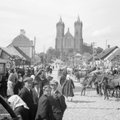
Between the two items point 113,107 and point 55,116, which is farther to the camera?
point 113,107

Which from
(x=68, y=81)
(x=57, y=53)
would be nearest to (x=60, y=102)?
(x=68, y=81)

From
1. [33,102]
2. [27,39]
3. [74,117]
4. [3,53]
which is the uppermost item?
[27,39]

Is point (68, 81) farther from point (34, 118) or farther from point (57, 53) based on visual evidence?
point (57, 53)

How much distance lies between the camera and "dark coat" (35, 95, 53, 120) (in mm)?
6504

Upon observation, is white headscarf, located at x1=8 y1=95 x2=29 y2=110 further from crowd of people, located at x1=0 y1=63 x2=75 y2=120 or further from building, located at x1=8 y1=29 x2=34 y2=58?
building, located at x1=8 y1=29 x2=34 y2=58

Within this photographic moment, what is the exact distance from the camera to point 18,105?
6508 mm

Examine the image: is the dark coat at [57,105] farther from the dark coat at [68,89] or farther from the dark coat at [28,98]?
the dark coat at [68,89]

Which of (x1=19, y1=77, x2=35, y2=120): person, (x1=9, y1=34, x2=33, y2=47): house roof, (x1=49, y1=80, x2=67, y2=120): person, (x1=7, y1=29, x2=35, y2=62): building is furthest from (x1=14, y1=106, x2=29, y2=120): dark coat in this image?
(x1=9, y1=34, x2=33, y2=47): house roof

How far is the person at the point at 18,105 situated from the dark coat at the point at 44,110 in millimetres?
304

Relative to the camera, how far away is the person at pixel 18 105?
643 cm

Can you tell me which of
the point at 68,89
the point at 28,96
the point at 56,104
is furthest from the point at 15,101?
the point at 68,89

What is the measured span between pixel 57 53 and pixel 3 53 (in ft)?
433

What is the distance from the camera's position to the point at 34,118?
279 inches

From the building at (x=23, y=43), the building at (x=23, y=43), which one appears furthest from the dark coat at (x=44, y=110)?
the building at (x=23, y=43)
